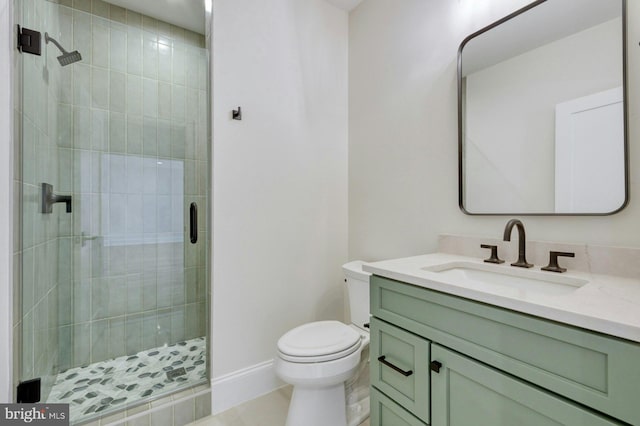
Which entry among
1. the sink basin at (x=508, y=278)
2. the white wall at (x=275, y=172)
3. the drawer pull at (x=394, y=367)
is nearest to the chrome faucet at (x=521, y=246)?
the sink basin at (x=508, y=278)

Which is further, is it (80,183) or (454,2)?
(80,183)

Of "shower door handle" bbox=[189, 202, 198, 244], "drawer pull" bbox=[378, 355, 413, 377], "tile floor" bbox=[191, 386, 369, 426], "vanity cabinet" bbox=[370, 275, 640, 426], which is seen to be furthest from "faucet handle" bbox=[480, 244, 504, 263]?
"shower door handle" bbox=[189, 202, 198, 244]

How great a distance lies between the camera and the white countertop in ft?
1.92

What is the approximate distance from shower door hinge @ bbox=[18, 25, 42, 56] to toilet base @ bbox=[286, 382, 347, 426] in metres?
1.84

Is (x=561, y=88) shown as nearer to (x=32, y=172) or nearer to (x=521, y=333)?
(x=521, y=333)

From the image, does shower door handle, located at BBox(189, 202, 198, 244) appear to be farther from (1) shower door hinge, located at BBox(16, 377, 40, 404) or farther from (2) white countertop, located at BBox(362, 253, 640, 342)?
(2) white countertop, located at BBox(362, 253, 640, 342)

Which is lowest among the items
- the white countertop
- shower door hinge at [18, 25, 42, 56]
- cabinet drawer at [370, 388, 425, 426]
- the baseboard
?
the baseboard

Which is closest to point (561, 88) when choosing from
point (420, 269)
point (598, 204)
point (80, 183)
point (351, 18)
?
point (598, 204)

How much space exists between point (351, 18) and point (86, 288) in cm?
263

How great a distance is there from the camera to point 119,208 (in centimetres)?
185

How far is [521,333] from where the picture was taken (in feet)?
2.34

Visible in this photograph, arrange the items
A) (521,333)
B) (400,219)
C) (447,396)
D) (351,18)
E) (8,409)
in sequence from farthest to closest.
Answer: (351,18) → (400,219) → (8,409) → (447,396) → (521,333)

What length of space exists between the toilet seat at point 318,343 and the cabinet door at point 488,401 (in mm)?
515

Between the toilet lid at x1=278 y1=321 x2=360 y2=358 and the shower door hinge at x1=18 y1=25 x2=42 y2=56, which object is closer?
the shower door hinge at x1=18 y1=25 x2=42 y2=56
